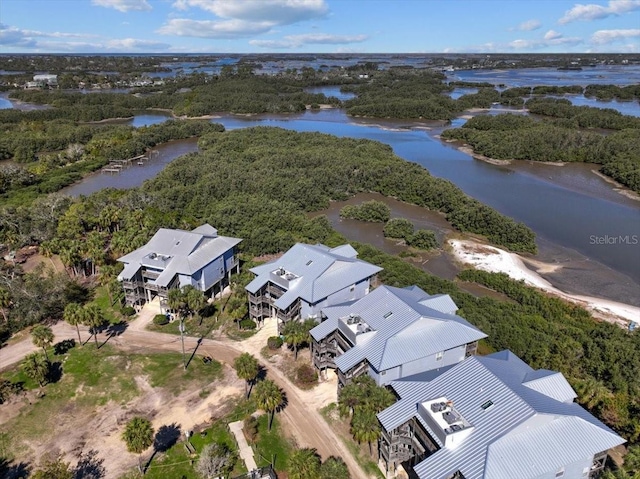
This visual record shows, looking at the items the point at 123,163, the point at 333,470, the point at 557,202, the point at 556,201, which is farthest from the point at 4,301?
the point at 556,201

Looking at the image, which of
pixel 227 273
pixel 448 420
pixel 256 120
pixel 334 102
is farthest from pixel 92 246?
pixel 334 102

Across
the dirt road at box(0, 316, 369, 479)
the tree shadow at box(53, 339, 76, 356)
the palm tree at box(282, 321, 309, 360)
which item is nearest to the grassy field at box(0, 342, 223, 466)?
the tree shadow at box(53, 339, 76, 356)

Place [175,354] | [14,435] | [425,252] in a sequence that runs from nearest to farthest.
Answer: [14,435] < [175,354] < [425,252]

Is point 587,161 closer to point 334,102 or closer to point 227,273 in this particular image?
point 227,273

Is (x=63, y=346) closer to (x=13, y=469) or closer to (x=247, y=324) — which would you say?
(x=13, y=469)

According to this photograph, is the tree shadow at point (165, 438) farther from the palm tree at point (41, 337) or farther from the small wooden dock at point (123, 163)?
the small wooden dock at point (123, 163)

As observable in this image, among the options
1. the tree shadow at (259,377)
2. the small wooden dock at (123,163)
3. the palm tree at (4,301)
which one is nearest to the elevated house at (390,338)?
the tree shadow at (259,377)
